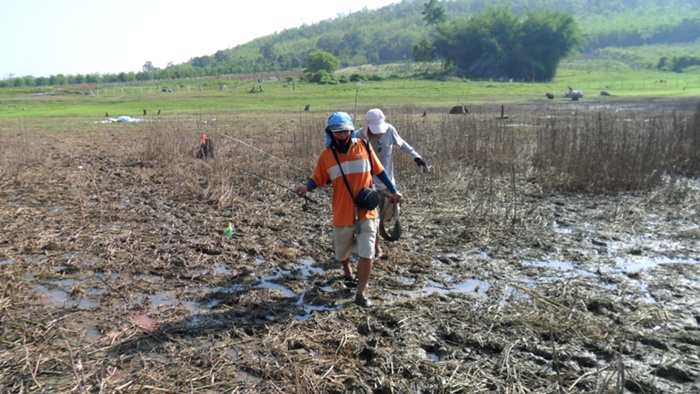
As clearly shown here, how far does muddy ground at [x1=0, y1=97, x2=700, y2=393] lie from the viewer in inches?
144

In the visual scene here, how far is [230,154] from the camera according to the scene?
515 inches

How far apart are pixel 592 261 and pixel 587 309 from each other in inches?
59.8

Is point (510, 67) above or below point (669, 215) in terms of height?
above

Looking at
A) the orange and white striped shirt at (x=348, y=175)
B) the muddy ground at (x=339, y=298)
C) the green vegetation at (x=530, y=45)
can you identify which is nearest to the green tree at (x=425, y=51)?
the green vegetation at (x=530, y=45)

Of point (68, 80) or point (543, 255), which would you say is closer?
point (543, 255)

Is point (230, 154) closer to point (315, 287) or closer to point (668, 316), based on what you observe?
point (315, 287)

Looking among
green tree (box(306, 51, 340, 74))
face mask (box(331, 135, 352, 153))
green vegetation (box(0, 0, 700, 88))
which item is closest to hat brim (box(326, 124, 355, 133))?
face mask (box(331, 135, 352, 153))

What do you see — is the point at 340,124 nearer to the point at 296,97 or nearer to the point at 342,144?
the point at 342,144

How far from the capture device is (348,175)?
15.6 feet

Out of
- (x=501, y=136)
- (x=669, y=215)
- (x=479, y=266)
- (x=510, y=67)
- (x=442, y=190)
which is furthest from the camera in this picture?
(x=510, y=67)

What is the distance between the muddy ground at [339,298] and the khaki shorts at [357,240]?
0.47 metres

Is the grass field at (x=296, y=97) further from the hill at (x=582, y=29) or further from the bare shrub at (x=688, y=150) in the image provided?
the hill at (x=582, y=29)


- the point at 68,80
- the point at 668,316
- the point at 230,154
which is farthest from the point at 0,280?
the point at 68,80

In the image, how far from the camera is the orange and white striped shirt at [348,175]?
477 cm
